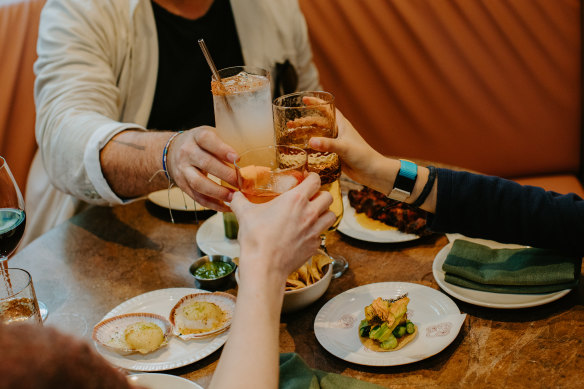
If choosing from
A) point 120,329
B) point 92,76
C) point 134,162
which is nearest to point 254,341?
point 120,329

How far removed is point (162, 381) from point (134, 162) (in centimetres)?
75

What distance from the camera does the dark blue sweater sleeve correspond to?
120 centimetres

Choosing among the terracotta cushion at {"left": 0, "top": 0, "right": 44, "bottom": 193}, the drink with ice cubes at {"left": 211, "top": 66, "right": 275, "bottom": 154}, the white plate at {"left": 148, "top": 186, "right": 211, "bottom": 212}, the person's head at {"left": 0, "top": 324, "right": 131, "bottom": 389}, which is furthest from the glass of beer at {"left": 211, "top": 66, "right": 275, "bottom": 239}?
the terracotta cushion at {"left": 0, "top": 0, "right": 44, "bottom": 193}

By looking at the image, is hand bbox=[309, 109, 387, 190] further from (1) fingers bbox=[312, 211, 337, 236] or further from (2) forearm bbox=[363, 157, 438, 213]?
(1) fingers bbox=[312, 211, 337, 236]

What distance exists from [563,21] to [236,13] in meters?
1.41

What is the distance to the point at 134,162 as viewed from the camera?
1.55 metres

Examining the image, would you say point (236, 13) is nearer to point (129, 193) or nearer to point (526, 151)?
point (129, 193)

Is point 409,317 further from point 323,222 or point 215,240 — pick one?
point 215,240

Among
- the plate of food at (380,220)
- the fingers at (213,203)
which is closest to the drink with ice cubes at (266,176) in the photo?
the fingers at (213,203)

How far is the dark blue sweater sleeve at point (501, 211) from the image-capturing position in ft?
3.94

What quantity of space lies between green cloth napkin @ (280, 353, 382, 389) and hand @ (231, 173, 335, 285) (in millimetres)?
185

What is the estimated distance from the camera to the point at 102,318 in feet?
4.09

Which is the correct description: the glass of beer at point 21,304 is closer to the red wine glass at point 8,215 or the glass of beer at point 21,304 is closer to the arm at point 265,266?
the red wine glass at point 8,215

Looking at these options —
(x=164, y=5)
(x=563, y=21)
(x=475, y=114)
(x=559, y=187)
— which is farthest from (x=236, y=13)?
(x=559, y=187)
